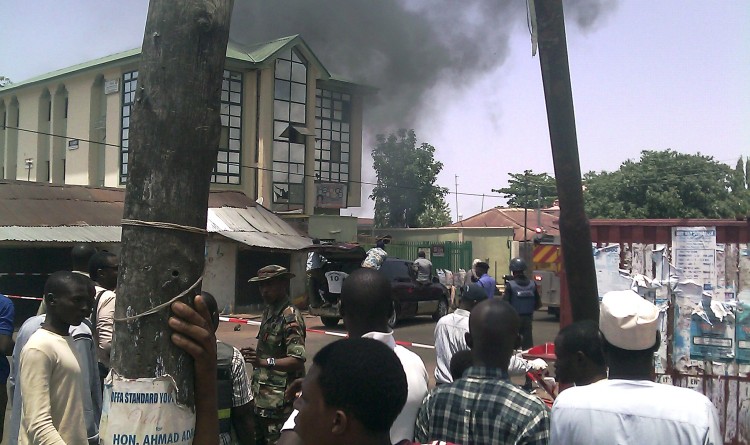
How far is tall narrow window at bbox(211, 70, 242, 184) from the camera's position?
24727 mm

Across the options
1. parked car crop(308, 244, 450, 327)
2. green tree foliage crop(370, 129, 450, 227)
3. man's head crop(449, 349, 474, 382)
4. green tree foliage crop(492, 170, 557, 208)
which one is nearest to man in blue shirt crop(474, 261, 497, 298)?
man's head crop(449, 349, 474, 382)

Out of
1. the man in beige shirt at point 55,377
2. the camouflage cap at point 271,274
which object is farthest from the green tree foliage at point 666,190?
the man in beige shirt at point 55,377

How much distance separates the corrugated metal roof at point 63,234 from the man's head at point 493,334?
47.1 feet

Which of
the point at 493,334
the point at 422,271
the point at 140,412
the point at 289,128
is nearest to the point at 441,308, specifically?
the point at 422,271

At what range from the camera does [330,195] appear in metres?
27.4

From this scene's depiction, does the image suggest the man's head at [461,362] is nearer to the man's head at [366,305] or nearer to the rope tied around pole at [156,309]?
the man's head at [366,305]

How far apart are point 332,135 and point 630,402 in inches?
1049

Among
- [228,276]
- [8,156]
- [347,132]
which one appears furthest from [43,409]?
[8,156]

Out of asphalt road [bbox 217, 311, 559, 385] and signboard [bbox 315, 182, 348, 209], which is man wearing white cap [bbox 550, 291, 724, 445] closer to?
asphalt road [bbox 217, 311, 559, 385]

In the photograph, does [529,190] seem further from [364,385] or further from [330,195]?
[364,385]

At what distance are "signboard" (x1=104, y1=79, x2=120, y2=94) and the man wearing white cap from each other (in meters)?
26.1

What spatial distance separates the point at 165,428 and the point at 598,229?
16.4 feet

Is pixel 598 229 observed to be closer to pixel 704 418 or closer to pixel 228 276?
pixel 704 418

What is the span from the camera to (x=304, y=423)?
65.9 inches
